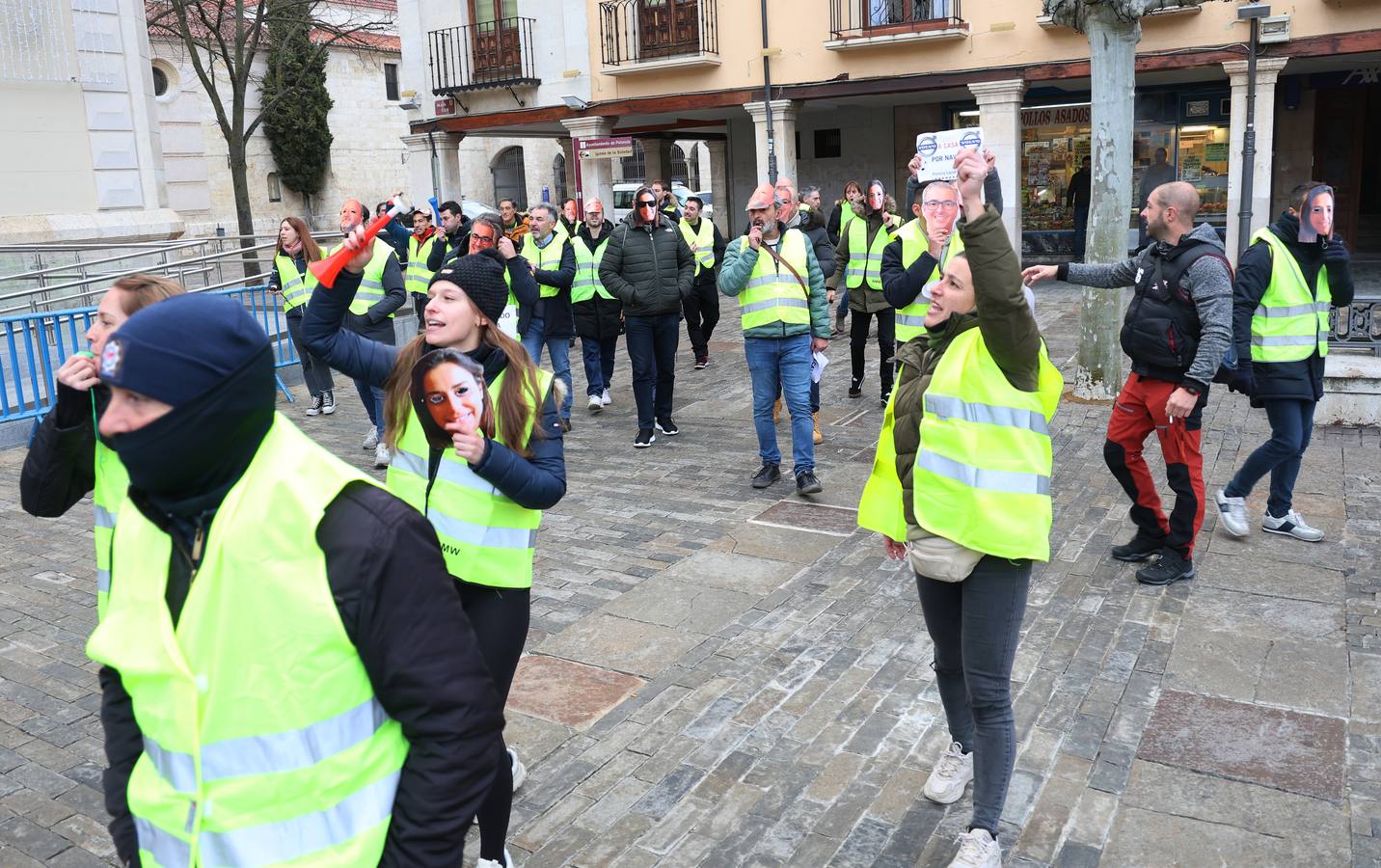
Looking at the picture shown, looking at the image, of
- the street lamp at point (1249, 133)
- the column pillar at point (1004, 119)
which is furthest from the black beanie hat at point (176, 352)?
the column pillar at point (1004, 119)

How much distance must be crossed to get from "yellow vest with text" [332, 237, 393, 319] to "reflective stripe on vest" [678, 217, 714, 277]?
432cm

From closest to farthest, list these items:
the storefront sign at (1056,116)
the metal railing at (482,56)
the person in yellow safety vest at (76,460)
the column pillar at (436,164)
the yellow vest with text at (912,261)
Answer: the person in yellow safety vest at (76,460) → the yellow vest with text at (912,261) → the storefront sign at (1056,116) → the metal railing at (482,56) → the column pillar at (436,164)

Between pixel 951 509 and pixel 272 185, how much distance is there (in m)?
A: 37.3

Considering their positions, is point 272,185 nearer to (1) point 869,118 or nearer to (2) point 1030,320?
(1) point 869,118

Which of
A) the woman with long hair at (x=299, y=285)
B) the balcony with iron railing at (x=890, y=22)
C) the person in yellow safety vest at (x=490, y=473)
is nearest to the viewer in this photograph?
the person in yellow safety vest at (x=490, y=473)

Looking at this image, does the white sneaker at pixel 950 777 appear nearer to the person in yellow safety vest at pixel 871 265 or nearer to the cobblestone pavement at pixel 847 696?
the cobblestone pavement at pixel 847 696

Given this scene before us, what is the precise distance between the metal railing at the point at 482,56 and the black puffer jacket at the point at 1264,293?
17.9 metres

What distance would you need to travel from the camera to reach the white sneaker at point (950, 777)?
3.71m

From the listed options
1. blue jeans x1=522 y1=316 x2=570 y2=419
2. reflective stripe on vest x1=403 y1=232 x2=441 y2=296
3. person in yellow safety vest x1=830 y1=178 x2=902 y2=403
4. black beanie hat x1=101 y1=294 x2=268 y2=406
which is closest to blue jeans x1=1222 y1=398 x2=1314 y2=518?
person in yellow safety vest x1=830 y1=178 x2=902 y2=403

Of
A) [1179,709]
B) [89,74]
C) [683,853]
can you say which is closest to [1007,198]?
[89,74]

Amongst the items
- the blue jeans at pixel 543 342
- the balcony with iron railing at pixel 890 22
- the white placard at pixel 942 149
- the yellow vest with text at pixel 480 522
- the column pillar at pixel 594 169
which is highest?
the balcony with iron railing at pixel 890 22

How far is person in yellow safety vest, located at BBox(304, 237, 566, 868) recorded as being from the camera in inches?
124

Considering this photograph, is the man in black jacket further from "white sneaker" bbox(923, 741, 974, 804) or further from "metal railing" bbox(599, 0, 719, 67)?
"metal railing" bbox(599, 0, 719, 67)

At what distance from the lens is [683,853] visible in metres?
3.50
